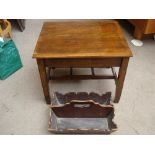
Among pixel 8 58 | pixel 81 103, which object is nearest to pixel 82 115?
pixel 81 103

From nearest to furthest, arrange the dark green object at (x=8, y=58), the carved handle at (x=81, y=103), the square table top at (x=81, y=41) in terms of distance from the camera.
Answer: the square table top at (x=81, y=41)
the carved handle at (x=81, y=103)
the dark green object at (x=8, y=58)

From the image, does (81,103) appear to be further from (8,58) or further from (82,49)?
(8,58)

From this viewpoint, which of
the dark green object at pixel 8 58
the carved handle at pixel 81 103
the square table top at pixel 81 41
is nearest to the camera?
the square table top at pixel 81 41

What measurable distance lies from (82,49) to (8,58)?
81cm

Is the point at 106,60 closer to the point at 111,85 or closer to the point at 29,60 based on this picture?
the point at 111,85

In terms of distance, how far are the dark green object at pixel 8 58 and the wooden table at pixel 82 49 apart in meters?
0.46

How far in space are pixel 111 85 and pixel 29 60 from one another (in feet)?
2.89

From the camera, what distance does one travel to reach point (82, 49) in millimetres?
1143

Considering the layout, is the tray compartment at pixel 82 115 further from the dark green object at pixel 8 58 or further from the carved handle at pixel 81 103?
the dark green object at pixel 8 58

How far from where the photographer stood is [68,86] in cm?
163

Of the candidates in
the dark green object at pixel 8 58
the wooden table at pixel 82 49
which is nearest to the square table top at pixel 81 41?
the wooden table at pixel 82 49

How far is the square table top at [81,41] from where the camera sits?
111 cm

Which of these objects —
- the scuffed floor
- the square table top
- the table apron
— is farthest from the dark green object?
the table apron
